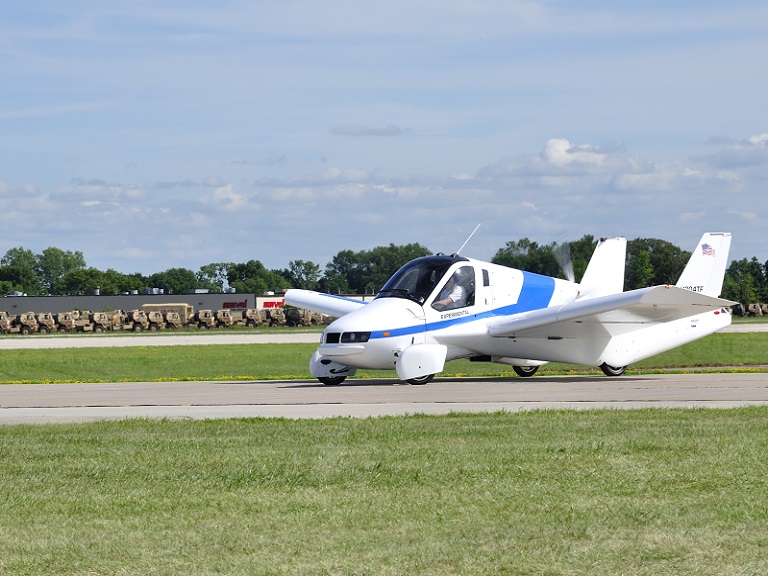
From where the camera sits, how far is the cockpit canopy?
2448 centimetres

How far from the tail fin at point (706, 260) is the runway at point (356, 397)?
306 centimetres

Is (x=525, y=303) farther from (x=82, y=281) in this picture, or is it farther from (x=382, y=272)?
(x=82, y=281)

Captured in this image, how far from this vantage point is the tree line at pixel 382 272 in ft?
91.4

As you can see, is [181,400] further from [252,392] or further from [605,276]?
[605,276]

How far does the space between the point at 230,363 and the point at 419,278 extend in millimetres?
13980

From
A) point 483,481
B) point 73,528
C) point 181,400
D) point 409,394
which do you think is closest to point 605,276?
point 409,394

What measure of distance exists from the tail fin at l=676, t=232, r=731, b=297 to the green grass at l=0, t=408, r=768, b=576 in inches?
534

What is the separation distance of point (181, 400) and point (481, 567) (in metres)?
13.6

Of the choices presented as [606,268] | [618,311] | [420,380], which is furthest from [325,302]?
[618,311]

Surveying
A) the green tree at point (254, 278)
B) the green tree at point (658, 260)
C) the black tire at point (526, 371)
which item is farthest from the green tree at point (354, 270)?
the black tire at point (526, 371)

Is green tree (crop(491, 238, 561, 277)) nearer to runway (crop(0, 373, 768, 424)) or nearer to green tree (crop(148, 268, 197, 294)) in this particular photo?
runway (crop(0, 373, 768, 424))

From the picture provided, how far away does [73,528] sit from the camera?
8.19 metres

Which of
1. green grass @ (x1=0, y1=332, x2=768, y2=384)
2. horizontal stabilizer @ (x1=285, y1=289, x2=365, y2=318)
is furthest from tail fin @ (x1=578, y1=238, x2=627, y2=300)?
horizontal stabilizer @ (x1=285, y1=289, x2=365, y2=318)

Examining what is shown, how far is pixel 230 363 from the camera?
1457 inches
